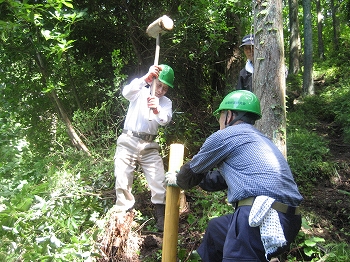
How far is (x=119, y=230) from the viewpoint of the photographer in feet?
12.6

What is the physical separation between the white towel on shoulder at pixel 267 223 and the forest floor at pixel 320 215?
1.57 meters

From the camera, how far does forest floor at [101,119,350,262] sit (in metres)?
3.95

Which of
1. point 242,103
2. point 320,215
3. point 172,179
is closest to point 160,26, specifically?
point 242,103

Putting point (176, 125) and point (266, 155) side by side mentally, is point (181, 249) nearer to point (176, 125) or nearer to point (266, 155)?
point (266, 155)

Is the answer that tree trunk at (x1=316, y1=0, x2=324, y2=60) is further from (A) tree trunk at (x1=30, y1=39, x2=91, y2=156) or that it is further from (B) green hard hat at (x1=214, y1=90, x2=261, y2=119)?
(B) green hard hat at (x1=214, y1=90, x2=261, y2=119)

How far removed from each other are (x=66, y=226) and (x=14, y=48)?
2.92 m

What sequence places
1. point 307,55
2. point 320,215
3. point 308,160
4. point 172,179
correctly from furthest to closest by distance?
point 307,55 < point 308,160 < point 320,215 < point 172,179

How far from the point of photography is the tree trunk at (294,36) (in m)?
12.1

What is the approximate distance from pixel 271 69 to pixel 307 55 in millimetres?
7581

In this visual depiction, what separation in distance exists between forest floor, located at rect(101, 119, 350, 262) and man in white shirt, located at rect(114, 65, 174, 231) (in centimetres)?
30

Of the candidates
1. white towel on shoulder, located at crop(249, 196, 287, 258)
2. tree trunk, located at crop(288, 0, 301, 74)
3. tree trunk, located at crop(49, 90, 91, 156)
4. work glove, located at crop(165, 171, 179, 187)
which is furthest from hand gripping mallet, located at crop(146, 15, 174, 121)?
tree trunk, located at crop(288, 0, 301, 74)

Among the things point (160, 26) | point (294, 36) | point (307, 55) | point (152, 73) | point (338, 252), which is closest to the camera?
point (338, 252)

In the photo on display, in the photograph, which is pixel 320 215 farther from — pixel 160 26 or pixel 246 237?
pixel 160 26

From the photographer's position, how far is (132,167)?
4.20 m
